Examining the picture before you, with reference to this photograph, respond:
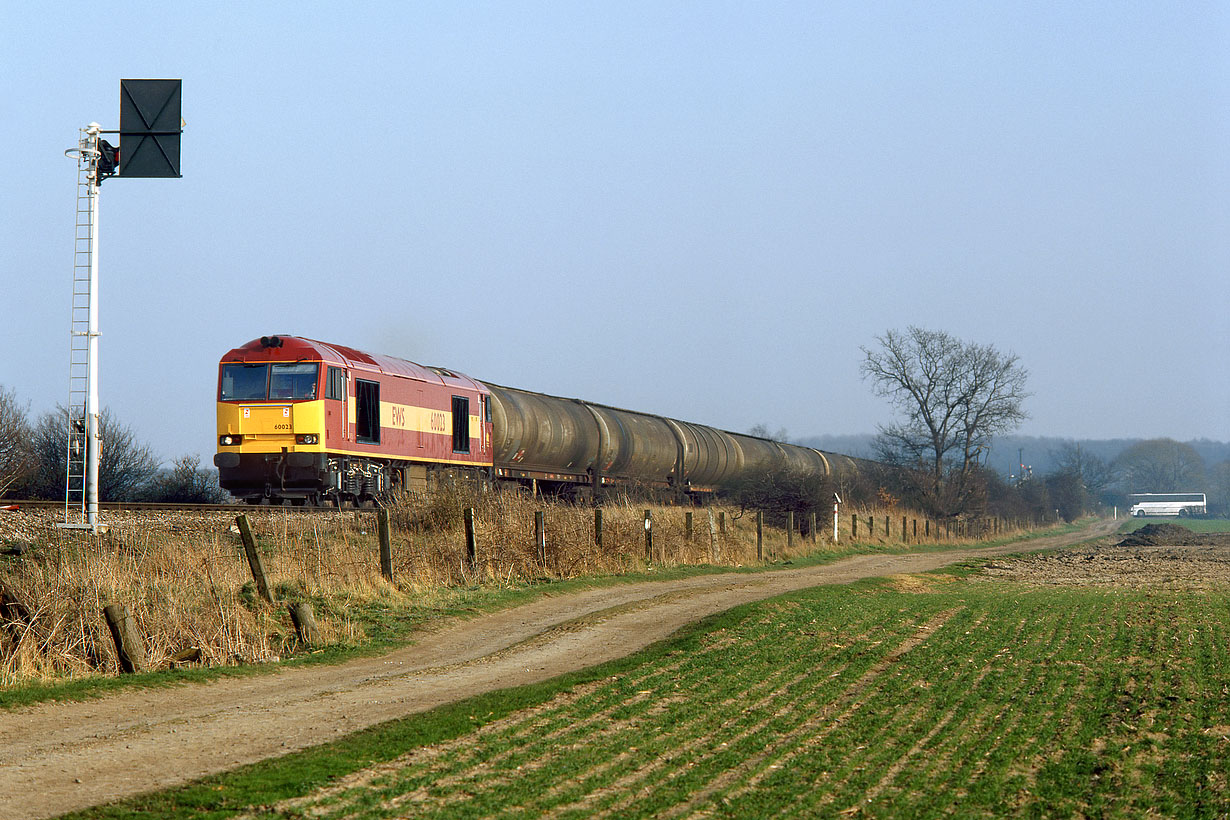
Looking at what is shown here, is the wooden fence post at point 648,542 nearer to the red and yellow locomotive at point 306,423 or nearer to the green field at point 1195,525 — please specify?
the red and yellow locomotive at point 306,423

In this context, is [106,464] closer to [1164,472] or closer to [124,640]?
[124,640]

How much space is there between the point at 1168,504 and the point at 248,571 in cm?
16700

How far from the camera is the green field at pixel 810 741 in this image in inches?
282

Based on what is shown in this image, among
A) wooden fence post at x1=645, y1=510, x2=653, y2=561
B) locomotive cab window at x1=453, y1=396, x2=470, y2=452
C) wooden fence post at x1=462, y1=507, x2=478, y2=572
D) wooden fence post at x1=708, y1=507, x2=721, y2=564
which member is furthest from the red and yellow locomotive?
wooden fence post at x1=708, y1=507, x2=721, y2=564

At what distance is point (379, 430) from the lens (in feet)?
88.3

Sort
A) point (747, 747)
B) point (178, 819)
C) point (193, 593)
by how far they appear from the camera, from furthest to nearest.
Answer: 1. point (193, 593)
2. point (747, 747)
3. point (178, 819)

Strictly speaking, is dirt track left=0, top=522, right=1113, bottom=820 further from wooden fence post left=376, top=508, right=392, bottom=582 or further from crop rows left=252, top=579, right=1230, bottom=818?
wooden fence post left=376, top=508, right=392, bottom=582

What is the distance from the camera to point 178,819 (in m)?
6.70

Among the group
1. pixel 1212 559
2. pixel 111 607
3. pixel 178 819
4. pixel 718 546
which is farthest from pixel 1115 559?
pixel 178 819

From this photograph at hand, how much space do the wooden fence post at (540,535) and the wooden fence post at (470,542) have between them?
58.2 inches

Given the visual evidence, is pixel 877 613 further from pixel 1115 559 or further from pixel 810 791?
pixel 1115 559

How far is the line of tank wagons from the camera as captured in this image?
24.7 metres

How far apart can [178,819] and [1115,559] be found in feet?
118

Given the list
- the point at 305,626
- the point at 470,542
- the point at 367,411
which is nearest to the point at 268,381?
the point at 367,411
